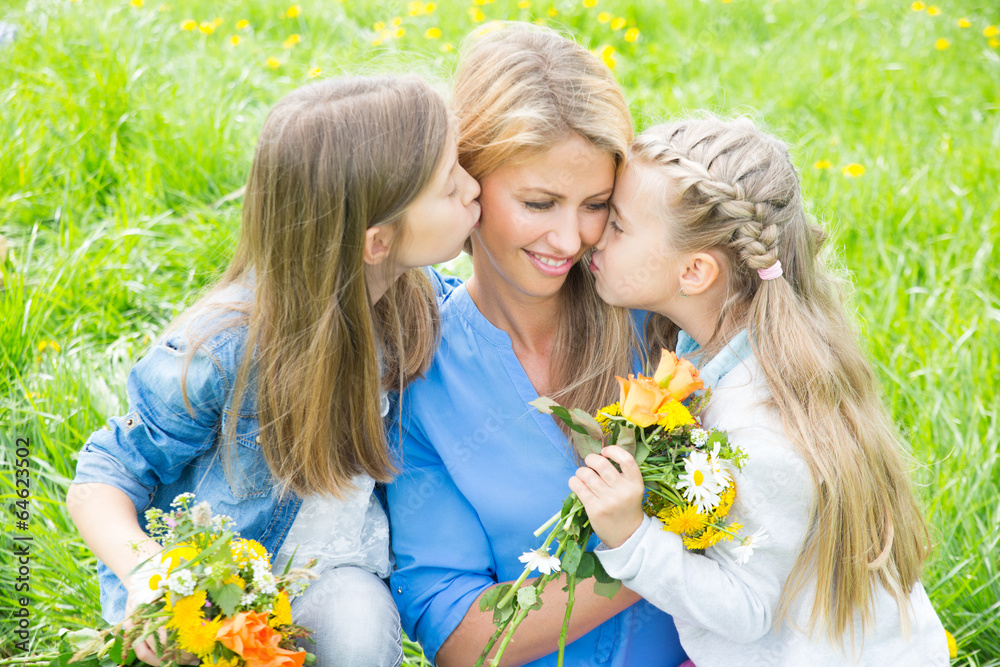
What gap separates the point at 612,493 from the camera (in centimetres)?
156

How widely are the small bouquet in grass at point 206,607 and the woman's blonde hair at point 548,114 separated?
0.85 metres

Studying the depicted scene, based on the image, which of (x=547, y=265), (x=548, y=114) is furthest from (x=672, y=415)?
(x=548, y=114)

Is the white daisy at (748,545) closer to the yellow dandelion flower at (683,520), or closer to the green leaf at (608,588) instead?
the yellow dandelion flower at (683,520)

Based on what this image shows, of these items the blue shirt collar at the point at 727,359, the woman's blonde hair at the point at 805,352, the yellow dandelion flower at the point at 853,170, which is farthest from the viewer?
the yellow dandelion flower at the point at 853,170

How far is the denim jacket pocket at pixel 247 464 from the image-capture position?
185cm

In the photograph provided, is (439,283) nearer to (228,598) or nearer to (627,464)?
(627,464)

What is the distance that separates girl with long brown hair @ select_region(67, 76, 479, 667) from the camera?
174cm

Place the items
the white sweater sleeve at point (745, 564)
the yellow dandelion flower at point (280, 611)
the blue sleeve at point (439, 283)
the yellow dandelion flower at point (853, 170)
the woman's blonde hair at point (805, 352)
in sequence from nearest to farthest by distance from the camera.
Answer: the yellow dandelion flower at point (280, 611) → the white sweater sleeve at point (745, 564) → the woman's blonde hair at point (805, 352) → the blue sleeve at point (439, 283) → the yellow dandelion flower at point (853, 170)

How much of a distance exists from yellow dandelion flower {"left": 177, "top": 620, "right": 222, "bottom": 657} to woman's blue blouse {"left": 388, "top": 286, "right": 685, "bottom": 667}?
0.65 m

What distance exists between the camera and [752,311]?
72.9 inches

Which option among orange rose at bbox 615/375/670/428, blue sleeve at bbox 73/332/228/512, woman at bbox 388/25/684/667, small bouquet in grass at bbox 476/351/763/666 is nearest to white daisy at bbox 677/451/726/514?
small bouquet in grass at bbox 476/351/763/666

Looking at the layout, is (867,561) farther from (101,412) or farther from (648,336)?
(101,412)

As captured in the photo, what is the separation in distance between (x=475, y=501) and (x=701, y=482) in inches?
23.9

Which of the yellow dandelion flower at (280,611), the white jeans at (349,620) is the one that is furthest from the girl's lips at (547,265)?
the yellow dandelion flower at (280,611)
